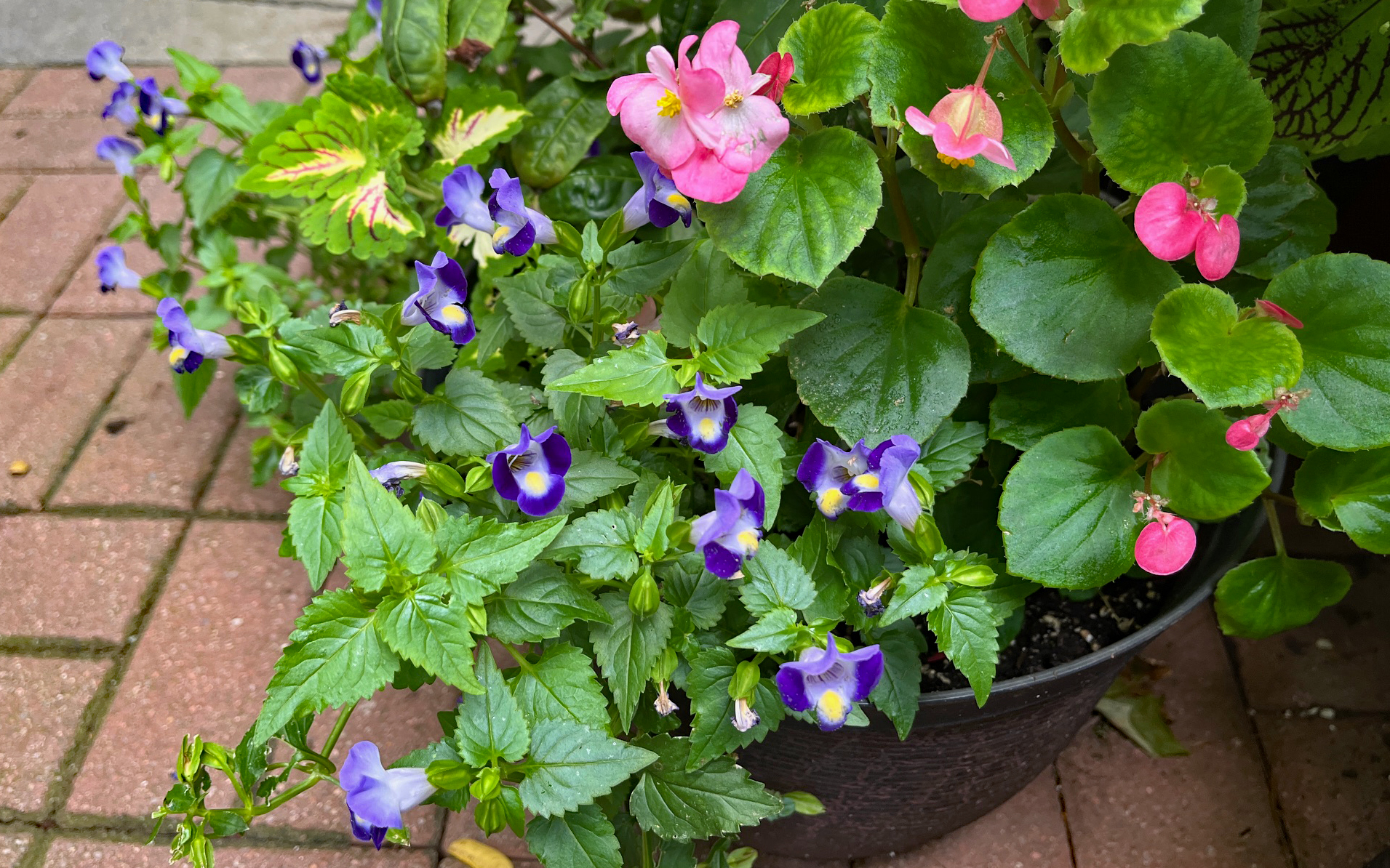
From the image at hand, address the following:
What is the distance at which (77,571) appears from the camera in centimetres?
154

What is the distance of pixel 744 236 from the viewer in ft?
2.57

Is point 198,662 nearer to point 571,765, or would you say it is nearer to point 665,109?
point 571,765

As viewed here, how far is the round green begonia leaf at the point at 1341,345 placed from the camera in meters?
0.75

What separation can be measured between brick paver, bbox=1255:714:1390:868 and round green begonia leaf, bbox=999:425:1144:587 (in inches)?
29.5

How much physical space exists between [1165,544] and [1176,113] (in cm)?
35

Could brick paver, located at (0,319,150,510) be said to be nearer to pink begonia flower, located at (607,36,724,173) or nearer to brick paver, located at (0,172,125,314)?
brick paver, located at (0,172,125,314)

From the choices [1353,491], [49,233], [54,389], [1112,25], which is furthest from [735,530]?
[49,233]

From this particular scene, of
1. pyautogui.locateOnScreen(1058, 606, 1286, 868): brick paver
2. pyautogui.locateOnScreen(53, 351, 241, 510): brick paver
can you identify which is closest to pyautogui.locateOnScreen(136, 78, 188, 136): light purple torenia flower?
pyautogui.locateOnScreen(53, 351, 241, 510): brick paver

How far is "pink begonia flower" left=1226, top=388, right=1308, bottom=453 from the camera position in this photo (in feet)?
2.33

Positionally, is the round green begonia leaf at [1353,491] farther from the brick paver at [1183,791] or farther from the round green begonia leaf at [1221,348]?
the brick paver at [1183,791]

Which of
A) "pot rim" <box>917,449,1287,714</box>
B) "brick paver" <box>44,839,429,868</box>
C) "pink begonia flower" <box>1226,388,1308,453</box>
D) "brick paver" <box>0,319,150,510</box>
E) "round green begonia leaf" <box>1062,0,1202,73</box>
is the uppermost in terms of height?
"round green begonia leaf" <box>1062,0,1202,73</box>

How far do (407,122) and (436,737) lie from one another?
0.83 meters

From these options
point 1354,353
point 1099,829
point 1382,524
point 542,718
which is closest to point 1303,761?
point 1099,829

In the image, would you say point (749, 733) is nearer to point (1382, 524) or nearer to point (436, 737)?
point (1382, 524)
